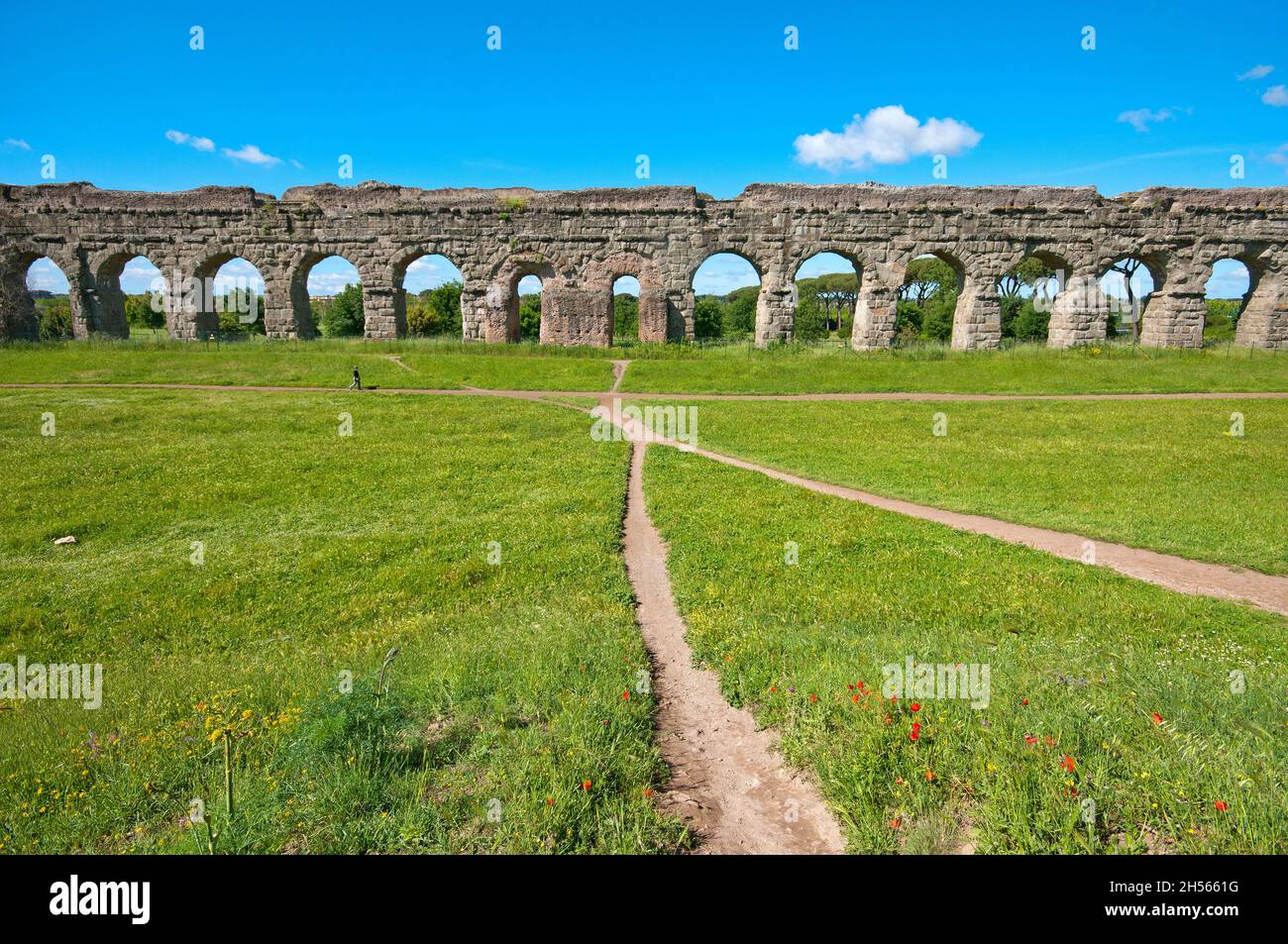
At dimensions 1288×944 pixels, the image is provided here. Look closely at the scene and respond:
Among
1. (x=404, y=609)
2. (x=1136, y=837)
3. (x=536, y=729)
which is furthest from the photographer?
(x=404, y=609)

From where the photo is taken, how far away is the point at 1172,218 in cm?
2420

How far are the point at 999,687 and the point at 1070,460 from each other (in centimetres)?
899

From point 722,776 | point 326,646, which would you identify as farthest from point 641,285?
point 722,776

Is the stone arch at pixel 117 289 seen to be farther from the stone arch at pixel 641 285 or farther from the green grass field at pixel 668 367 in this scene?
the stone arch at pixel 641 285

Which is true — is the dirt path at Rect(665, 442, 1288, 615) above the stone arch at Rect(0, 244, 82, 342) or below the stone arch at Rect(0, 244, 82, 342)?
below

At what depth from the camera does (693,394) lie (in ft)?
61.3

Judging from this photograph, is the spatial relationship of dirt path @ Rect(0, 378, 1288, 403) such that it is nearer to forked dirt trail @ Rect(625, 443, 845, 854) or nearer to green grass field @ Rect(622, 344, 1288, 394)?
green grass field @ Rect(622, 344, 1288, 394)

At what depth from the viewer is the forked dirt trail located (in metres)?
3.07

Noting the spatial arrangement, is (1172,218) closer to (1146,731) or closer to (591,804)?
(1146,731)

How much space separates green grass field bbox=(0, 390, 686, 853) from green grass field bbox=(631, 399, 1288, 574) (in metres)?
4.20

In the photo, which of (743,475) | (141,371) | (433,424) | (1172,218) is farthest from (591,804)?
(1172,218)

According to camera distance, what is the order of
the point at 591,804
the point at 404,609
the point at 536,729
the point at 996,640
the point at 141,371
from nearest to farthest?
the point at 591,804
the point at 536,729
the point at 996,640
the point at 404,609
the point at 141,371

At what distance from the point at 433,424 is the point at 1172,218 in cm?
2768

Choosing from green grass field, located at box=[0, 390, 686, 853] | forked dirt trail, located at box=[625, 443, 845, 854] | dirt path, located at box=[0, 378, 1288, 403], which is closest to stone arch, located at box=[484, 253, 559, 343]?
dirt path, located at box=[0, 378, 1288, 403]
